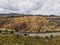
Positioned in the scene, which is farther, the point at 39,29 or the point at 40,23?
the point at 40,23

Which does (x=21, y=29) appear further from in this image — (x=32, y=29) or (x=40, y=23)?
(x=40, y=23)

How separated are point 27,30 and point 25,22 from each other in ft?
14.0

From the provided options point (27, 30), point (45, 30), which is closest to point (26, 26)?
point (27, 30)

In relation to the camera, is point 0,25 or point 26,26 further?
point 0,25

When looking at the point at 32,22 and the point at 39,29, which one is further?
the point at 32,22

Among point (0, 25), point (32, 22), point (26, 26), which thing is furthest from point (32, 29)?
point (0, 25)

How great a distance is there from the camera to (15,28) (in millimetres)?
45281

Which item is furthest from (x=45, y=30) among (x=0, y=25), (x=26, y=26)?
(x=0, y=25)

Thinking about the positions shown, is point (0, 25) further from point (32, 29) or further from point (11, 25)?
point (32, 29)

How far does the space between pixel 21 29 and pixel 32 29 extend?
94.7 inches

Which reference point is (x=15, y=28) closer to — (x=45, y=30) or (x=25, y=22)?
(x=25, y=22)

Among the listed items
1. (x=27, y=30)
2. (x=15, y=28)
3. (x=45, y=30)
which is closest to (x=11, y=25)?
(x=15, y=28)

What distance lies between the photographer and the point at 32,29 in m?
44.6

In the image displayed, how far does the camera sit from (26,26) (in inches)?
1746
